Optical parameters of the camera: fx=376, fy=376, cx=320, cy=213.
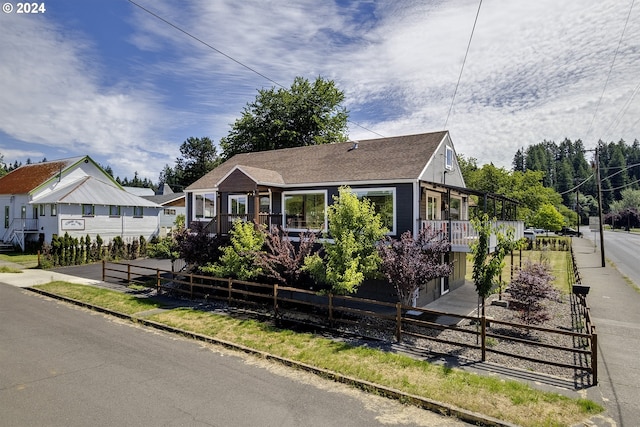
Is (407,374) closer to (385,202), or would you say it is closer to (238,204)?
(385,202)

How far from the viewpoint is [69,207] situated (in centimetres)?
3069

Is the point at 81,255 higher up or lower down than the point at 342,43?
lower down

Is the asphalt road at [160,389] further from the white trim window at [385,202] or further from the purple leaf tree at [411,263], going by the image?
the white trim window at [385,202]

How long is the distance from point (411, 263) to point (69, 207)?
29992 millimetres

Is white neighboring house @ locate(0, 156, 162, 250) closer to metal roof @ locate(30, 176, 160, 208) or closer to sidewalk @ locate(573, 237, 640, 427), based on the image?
metal roof @ locate(30, 176, 160, 208)

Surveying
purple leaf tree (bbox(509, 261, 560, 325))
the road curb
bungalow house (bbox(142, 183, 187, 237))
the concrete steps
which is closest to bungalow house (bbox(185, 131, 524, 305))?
purple leaf tree (bbox(509, 261, 560, 325))

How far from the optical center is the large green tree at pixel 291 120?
1571 inches

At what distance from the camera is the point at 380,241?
13930 mm

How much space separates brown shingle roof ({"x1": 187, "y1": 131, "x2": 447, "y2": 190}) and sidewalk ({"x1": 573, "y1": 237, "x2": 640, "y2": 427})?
8.11 m

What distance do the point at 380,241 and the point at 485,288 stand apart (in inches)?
156

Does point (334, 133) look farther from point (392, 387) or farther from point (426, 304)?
point (392, 387)

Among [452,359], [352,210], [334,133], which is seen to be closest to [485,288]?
[452,359]

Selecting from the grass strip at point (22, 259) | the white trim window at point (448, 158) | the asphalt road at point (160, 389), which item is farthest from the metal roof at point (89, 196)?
the white trim window at point (448, 158)

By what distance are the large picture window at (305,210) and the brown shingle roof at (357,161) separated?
0.67 m
